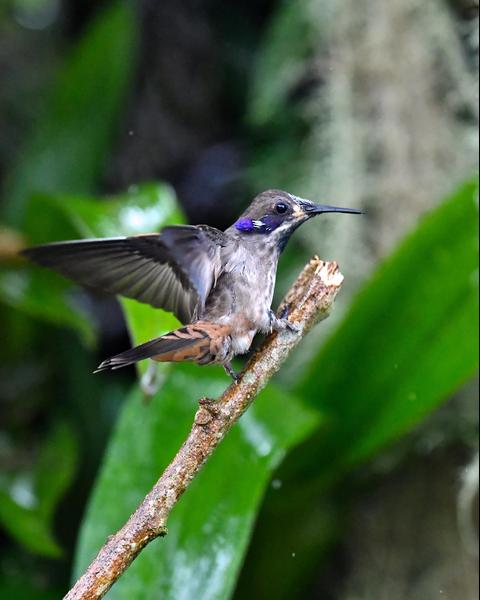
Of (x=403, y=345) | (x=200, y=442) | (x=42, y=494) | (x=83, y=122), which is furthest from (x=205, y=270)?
(x=83, y=122)

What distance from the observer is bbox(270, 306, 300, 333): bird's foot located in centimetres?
104

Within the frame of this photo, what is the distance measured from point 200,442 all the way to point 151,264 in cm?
36

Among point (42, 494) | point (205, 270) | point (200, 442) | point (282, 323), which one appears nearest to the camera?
point (200, 442)

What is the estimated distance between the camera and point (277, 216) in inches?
48.8

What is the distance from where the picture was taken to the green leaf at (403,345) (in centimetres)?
168

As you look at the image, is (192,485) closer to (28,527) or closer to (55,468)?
(28,527)

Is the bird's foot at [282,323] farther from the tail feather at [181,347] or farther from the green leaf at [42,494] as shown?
the green leaf at [42,494]

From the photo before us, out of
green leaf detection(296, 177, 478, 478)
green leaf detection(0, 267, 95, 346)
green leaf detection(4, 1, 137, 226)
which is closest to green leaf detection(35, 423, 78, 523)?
green leaf detection(0, 267, 95, 346)

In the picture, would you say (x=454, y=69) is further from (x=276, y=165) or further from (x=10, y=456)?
(x=10, y=456)

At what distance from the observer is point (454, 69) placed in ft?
6.86

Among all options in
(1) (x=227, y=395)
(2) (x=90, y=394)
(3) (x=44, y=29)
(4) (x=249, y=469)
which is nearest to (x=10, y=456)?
(2) (x=90, y=394)

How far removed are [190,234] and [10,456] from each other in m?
1.23

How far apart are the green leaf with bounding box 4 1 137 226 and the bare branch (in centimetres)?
154

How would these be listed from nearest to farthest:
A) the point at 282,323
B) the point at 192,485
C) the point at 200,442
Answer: the point at 200,442
the point at 282,323
the point at 192,485
